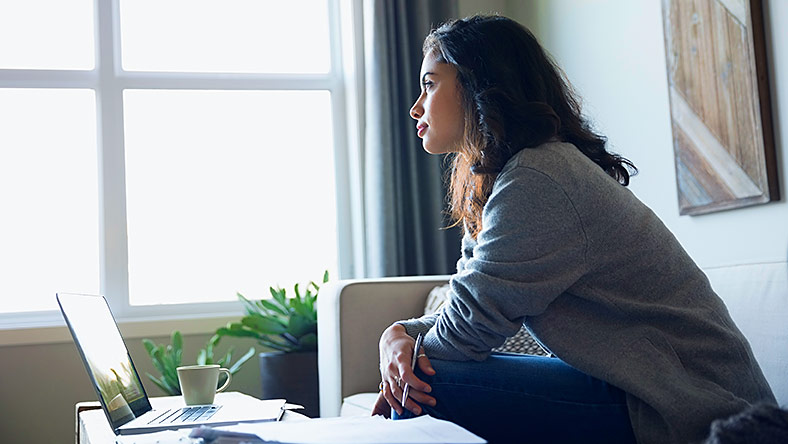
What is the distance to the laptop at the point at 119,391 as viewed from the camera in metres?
1.48

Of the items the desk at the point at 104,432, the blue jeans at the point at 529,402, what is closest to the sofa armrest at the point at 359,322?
the desk at the point at 104,432

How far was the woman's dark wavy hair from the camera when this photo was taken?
4.77 feet

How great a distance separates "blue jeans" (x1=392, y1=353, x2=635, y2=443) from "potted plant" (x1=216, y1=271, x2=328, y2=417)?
183 cm

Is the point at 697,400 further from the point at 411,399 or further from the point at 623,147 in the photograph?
the point at 623,147

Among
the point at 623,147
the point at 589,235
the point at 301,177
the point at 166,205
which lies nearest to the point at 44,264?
the point at 166,205

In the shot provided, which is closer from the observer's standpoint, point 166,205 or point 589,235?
point 589,235

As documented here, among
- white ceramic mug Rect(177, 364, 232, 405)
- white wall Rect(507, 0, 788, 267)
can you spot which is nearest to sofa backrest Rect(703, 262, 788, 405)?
white wall Rect(507, 0, 788, 267)

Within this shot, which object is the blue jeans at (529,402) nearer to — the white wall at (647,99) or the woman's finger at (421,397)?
the woman's finger at (421,397)

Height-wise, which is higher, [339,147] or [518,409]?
[339,147]

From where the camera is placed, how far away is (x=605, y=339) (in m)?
1.28

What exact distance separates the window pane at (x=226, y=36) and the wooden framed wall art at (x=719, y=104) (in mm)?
1916

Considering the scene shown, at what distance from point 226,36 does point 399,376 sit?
2.90 meters

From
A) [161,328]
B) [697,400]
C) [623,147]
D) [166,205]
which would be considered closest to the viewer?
[697,400]

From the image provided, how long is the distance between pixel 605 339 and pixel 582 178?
9.5 inches
